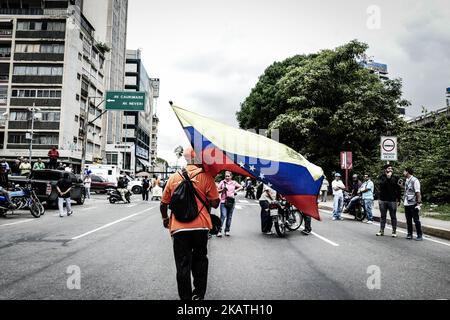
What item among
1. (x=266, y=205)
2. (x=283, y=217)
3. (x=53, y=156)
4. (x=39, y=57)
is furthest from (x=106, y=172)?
(x=283, y=217)

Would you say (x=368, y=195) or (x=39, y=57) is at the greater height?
(x=39, y=57)

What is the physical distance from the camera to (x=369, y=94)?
98.7 feet

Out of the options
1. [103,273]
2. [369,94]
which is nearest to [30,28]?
[369,94]

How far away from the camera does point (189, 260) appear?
4.09 m

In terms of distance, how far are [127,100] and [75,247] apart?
941 inches

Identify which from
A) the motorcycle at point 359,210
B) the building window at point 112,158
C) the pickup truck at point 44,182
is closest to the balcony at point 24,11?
the building window at point 112,158

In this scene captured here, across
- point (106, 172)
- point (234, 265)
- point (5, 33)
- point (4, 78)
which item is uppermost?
point (5, 33)

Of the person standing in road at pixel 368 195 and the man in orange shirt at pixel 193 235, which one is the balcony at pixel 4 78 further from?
the man in orange shirt at pixel 193 235

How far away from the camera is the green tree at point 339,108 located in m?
30.1

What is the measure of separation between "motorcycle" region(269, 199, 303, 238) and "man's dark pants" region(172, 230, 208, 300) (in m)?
6.07

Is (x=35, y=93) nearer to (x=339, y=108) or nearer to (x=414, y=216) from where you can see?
(x=339, y=108)

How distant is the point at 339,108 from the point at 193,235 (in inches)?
1122

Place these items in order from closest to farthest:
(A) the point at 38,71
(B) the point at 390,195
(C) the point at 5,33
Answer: (B) the point at 390,195 < (A) the point at 38,71 < (C) the point at 5,33

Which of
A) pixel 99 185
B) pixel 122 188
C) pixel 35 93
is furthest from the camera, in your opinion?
pixel 35 93
